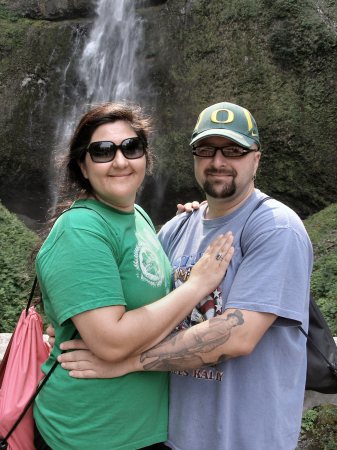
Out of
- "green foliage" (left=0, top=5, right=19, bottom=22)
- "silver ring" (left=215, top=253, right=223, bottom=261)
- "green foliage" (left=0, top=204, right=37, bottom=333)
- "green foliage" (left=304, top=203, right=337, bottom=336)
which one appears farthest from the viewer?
"green foliage" (left=0, top=5, right=19, bottom=22)

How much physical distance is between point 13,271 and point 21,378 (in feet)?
17.5

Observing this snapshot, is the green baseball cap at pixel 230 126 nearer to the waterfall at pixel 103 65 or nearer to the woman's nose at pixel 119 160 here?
the woman's nose at pixel 119 160

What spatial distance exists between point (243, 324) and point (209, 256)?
0.28 m

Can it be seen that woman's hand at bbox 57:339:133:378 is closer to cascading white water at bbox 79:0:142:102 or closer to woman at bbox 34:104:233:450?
woman at bbox 34:104:233:450

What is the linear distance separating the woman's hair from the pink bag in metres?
0.57

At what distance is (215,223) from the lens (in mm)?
2240

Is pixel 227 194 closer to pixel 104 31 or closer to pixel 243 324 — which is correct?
pixel 243 324

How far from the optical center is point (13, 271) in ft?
23.6

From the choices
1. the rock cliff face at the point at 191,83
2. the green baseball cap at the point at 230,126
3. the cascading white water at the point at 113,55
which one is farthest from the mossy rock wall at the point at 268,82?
the green baseball cap at the point at 230,126

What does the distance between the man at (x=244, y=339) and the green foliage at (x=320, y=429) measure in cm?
211

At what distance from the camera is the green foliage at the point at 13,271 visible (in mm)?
6257

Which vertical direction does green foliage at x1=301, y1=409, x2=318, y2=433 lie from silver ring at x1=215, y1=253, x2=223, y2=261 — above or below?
below

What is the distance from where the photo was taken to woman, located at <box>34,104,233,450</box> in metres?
1.80


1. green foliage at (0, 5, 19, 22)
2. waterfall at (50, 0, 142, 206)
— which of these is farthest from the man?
green foliage at (0, 5, 19, 22)
